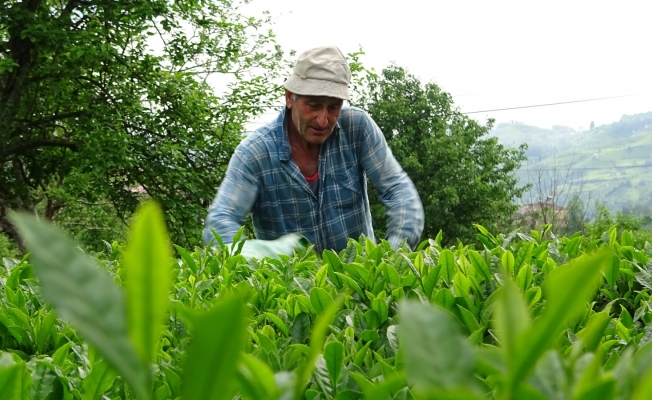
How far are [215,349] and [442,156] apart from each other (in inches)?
1693

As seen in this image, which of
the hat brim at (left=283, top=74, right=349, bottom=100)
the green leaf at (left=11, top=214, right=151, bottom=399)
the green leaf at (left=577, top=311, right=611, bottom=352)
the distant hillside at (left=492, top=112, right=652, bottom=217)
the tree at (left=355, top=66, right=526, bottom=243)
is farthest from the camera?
the distant hillside at (left=492, top=112, right=652, bottom=217)

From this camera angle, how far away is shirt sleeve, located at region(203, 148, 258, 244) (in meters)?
4.13

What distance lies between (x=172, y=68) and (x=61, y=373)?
15358 mm

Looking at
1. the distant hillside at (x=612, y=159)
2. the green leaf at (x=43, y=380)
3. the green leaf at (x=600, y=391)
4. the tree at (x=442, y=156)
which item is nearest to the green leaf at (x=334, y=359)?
the green leaf at (x=43, y=380)

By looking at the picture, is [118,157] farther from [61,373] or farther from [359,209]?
[61,373]

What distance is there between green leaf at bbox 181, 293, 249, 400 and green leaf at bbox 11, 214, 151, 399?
0.02 meters

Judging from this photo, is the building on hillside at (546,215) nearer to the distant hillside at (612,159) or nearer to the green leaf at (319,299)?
the green leaf at (319,299)

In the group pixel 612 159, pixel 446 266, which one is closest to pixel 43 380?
pixel 446 266

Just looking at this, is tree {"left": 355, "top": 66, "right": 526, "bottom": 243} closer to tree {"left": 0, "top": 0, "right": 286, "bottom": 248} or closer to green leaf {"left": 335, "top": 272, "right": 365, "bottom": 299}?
tree {"left": 0, "top": 0, "right": 286, "bottom": 248}

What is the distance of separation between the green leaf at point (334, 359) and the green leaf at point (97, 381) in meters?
0.29

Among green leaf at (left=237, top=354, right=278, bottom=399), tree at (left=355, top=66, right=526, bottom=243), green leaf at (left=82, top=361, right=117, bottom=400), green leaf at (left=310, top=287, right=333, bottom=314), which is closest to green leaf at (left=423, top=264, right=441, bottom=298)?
green leaf at (left=310, top=287, right=333, bottom=314)

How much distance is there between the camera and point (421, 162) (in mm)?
43188

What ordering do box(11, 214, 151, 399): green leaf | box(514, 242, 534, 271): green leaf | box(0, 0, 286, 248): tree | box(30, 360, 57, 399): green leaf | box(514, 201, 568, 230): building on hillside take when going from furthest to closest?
1. box(514, 201, 568, 230): building on hillside
2. box(0, 0, 286, 248): tree
3. box(514, 242, 534, 271): green leaf
4. box(30, 360, 57, 399): green leaf
5. box(11, 214, 151, 399): green leaf

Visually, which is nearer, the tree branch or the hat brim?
the hat brim
